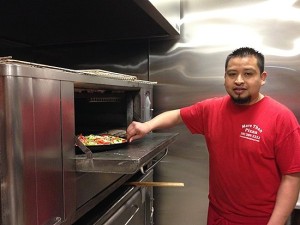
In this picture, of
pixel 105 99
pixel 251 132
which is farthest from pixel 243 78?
pixel 105 99

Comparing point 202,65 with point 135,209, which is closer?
point 135,209

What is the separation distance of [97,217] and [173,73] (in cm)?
116

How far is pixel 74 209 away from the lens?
0.81 metres

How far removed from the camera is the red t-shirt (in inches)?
45.4

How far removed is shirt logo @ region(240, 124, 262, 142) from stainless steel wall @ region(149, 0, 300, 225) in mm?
628

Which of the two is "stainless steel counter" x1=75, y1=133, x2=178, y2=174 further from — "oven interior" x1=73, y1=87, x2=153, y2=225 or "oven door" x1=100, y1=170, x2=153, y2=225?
"oven door" x1=100, y1=170, x2=153, y2=225

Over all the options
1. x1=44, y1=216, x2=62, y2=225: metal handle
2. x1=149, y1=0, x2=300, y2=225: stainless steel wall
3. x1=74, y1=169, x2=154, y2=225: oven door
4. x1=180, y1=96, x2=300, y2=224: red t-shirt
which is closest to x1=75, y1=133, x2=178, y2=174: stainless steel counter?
x1=44, y1=216, x2=62, y2=225: metal handle

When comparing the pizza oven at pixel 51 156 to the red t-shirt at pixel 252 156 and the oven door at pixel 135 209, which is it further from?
the red t-shirt at pixel 252 156

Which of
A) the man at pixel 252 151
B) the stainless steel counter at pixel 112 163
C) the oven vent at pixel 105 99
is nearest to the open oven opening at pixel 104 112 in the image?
the oven vent at pixel 105 99

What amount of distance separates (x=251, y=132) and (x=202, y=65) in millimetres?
756

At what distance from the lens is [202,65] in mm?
1845

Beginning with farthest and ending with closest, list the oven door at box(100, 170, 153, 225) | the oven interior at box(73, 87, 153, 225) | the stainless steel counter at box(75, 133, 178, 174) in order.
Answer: the oven door at box(100, 170, 153, 225)
the oven interior at box(73, 87, 153, 225)
the stainless steel counter at box(75, 133, 178, 174)

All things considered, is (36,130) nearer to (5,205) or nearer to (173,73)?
(5,205)

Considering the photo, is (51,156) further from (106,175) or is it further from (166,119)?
(166,119)
